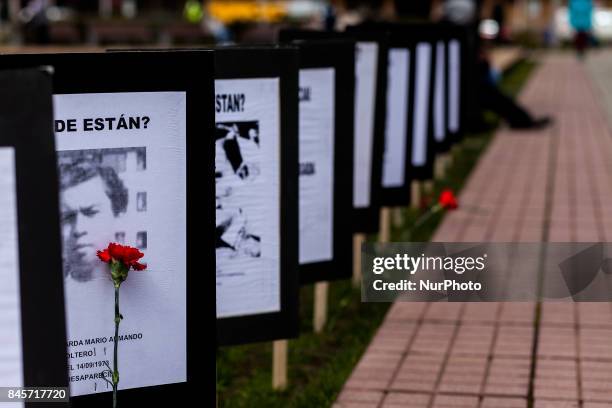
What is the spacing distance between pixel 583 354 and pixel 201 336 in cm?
234

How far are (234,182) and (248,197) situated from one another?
77mm

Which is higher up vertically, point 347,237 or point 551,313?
point 347,237

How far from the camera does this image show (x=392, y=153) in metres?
6.97

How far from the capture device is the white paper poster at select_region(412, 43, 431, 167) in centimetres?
791

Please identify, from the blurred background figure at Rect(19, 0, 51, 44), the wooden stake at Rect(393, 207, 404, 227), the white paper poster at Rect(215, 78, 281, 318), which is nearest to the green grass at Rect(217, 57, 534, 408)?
the white paper poster at Rect(215, 78, 281, 318)

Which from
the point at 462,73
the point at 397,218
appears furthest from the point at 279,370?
the point at 462,73

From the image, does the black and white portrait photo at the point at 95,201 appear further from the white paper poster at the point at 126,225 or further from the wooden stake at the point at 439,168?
the wooden stake at the point at 439,168

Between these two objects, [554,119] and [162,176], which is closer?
[162,176]

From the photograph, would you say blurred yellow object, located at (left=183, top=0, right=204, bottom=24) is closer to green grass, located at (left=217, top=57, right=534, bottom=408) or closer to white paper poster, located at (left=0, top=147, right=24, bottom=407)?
green grass, located at (left=217, top=57, right=534, bottom=408)

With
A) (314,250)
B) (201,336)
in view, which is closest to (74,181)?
(201,336)

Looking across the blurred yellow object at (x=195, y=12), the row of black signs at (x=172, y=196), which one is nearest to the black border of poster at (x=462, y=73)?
the row of black signs at (x=172, y=196)

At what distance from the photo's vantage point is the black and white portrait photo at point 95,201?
3.14 meters

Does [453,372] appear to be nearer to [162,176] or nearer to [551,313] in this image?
[551,313]

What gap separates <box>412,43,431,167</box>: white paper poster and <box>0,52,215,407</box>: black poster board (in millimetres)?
4652
